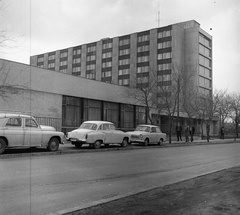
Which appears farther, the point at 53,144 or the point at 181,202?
the point at 53,144

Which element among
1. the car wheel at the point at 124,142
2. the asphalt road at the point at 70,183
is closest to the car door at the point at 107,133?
the car wheel at the point at 124,142

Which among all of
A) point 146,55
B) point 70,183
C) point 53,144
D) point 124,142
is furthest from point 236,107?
point 70,183

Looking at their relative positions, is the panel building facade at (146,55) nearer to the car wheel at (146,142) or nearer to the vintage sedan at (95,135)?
the car wheel at (146,142)

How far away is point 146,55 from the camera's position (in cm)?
7862

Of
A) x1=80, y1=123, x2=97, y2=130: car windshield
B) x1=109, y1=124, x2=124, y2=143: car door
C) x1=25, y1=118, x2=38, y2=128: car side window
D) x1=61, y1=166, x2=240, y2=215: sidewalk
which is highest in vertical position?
x1=25, y1=118, x2=38, y2=128: car side window

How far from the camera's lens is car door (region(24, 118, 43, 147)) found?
14.3m

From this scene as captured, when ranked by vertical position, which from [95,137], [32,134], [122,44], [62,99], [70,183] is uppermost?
[122,44]

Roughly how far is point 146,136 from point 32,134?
10.2m

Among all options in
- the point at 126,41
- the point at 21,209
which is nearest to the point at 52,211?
the point at 21,209

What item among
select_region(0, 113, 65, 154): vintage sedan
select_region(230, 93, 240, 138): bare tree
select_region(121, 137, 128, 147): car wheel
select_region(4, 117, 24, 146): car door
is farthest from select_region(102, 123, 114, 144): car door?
select_region(230, 93, 240, 138): bare tree

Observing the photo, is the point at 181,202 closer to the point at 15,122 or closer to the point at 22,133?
the point at 22,133

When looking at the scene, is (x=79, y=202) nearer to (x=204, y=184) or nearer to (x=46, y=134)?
(x=204, y=184)

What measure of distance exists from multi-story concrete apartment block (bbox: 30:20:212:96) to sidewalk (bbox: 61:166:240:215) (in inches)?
2330

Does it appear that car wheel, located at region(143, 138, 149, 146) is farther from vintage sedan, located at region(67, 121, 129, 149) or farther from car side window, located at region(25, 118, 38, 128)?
car side window, located at region(25, 118, 38, 128)
